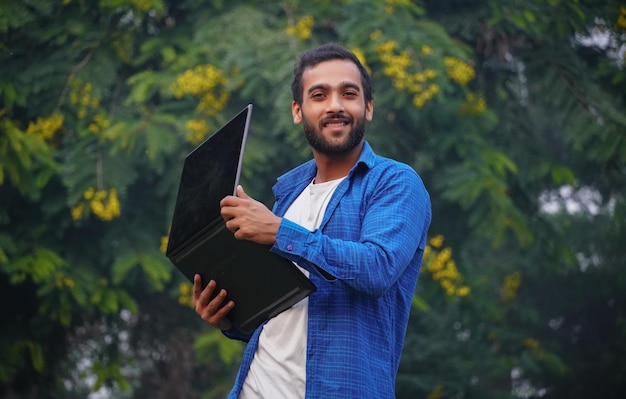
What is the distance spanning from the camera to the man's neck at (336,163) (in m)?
2.62

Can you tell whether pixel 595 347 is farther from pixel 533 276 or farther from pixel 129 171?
pixel 129 171

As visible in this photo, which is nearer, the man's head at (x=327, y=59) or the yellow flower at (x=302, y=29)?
the man's head at (x=327, y=59)

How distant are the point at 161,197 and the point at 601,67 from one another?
4113 mm

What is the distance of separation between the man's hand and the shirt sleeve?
0.03 meters

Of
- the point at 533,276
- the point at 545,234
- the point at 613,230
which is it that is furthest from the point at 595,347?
the point at 613,230

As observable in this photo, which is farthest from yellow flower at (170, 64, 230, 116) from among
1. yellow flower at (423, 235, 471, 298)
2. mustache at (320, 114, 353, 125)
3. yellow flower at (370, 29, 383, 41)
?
mustache at (320, 114, 353, 125)

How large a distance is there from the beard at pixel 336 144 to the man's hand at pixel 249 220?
44cm

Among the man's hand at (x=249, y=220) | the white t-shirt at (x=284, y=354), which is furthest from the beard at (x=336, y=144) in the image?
the man's hand at (x=249, y=220)

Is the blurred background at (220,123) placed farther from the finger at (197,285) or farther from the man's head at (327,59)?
the finger at (197,285)

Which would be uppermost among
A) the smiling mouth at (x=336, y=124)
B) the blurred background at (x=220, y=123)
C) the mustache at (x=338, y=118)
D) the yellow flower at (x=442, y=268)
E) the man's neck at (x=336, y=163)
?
the mustache at (x=338, y=118)

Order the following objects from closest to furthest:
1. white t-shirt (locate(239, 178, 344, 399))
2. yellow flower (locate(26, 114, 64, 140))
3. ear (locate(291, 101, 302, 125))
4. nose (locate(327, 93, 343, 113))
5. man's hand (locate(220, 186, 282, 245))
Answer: man's hand (locate(220, 186, 282, 245))
white t-shirt (locate(239, 178, 344, 399))
nose (locate(327, 93, 343, 113))
ear (locate(291, 101, 302, 125))
yellow flower (locate(26, 114, 64, 140))

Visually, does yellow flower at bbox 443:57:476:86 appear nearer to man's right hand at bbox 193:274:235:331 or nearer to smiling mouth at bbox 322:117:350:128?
smiling mouth at bbox 322:117:350:128

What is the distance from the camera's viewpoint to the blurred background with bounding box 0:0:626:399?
7.18 m

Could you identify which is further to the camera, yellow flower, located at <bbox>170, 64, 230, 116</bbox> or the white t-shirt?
yellow flower, located at <bbox>170, 64, 230, 116</bbox>
